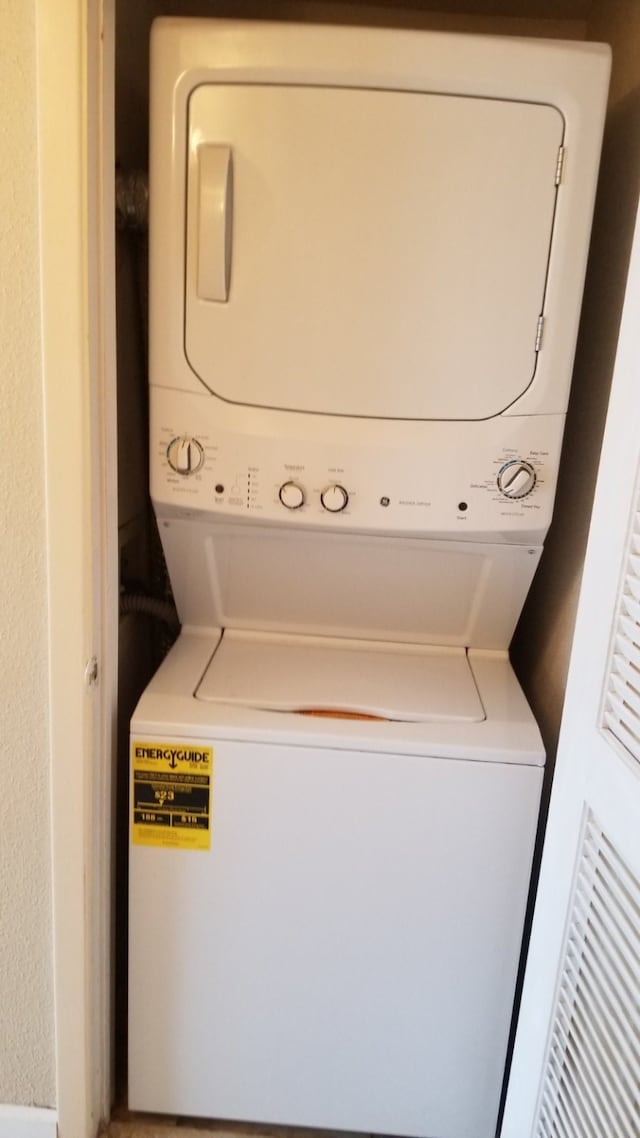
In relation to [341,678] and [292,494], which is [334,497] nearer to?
[292,494]

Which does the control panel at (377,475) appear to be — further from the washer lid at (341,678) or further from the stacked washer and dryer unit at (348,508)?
the washer lid at (341,678)

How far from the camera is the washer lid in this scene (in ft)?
4.22

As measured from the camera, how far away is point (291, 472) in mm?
1275

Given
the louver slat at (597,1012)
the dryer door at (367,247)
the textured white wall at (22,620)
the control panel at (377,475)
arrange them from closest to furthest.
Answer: the louver slat at (597,1012)
the textured white wall at (22,620)
the dryer door at (367,247)
the control panel at (377,475)

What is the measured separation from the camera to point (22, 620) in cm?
116

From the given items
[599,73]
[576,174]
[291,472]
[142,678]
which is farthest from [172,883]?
[599,73]

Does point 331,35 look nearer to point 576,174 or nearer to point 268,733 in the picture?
point 576,174

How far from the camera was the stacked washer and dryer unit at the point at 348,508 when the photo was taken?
1.16 meters

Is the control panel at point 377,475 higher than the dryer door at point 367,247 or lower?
lower

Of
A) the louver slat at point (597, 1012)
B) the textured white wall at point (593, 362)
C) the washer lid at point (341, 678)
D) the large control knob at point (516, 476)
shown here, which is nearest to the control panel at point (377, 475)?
the large control knob at point (516, 476)

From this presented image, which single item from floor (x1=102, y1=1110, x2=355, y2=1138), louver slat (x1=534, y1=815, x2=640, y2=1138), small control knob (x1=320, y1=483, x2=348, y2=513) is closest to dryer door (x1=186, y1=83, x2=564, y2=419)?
small control knob (x1=320, y1=483, x2=348, y2=513)

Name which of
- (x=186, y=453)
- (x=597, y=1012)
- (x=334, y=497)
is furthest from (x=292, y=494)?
(x=597, y=1012)

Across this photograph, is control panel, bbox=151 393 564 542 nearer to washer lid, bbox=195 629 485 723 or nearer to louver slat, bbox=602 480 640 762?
washer lid, bbox=195 629 485 723

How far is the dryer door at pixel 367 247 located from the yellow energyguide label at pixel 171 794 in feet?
1.73
